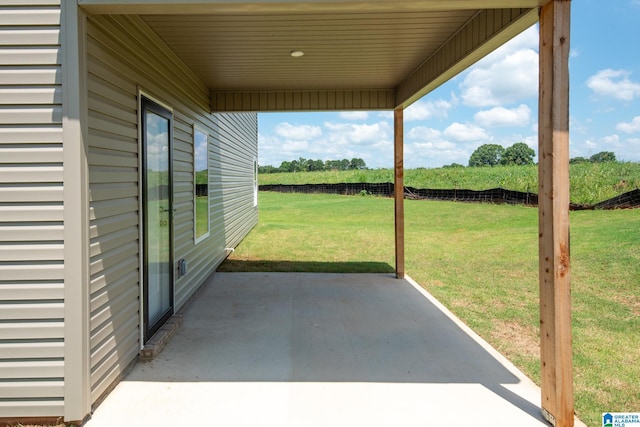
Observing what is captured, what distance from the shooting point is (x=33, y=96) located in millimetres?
2539

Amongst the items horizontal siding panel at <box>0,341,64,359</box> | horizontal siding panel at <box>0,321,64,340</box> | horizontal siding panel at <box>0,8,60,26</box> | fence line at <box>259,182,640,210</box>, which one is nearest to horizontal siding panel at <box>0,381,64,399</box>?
horizontal siding panel at <box>0,341,64,359</box>

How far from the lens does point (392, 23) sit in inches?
145

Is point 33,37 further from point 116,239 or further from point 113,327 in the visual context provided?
point 113,327

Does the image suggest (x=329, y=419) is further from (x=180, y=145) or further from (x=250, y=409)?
(x=180, y=145)

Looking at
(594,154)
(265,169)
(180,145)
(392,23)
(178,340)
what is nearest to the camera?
(392,23)

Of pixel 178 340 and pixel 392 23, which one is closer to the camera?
pixel 392 23

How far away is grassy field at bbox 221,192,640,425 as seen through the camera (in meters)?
3.56

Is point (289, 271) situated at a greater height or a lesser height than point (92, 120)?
lesser

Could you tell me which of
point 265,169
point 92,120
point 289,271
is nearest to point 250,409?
point 92,120

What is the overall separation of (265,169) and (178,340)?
174 feet

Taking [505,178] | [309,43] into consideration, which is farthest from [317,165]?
[309,43]

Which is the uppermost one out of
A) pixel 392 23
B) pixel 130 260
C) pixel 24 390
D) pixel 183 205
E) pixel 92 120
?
pixel 392 23

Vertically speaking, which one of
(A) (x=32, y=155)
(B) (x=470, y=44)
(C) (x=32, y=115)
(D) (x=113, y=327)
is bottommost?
(D) (x=113, y=327)

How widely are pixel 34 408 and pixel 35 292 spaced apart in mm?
660
